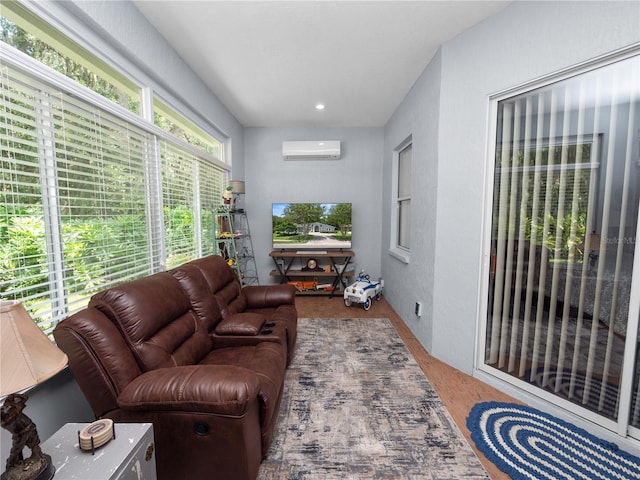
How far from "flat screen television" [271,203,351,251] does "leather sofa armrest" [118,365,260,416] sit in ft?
10.1

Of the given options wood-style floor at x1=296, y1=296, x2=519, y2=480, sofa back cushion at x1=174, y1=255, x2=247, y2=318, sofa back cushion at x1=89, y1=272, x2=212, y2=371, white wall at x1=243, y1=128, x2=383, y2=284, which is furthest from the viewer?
white wall at x1=243, y1=128, x2=383, y2=284

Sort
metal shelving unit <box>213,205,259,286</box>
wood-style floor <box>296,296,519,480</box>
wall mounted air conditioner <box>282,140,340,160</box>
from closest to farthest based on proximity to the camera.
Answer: wood-style floor <box>296,296,519,480</box>, metal shelving unit <box>213,205,259,286</box>, wall mounted air conditioner <box>282,140,340,160</box>

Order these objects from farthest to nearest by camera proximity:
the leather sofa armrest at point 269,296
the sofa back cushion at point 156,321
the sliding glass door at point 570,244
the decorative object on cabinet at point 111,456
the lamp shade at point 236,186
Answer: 1. the lamp shade at point 236,186
2. the leather sofa armrest at point 269,296
3. the sliding glass door at point 570,244
4. the sofa back cushion at point 156,321
5. the decorative object on cabinet at point 111,456

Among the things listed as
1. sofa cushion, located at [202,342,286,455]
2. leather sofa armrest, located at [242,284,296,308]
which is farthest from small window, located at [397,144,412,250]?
sofa cushion, located at [202,342,286,455]

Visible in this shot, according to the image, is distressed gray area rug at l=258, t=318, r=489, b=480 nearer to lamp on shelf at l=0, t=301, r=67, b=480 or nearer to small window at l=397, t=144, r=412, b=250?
lamp on shelf at l=0, t=301, r=67, b=480

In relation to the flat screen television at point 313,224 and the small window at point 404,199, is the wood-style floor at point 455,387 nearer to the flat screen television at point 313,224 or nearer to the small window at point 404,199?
the small window at point 404,199

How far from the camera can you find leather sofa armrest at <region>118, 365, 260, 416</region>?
3.65ft

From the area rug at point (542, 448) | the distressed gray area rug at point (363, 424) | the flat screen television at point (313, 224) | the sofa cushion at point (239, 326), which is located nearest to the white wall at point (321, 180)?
the flat screen television at point (313, 224)

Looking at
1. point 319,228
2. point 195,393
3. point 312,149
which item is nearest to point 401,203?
point 319,228

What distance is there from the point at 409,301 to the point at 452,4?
8.60 ft

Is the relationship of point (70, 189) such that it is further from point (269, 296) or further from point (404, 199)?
point (404, 199)

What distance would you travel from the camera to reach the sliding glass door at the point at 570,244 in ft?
4.89

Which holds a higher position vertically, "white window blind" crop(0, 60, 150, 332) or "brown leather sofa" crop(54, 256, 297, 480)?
"white window blind" crop(0, 60, 150, 332)

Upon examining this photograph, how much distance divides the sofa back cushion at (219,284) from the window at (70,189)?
1.23 ft
